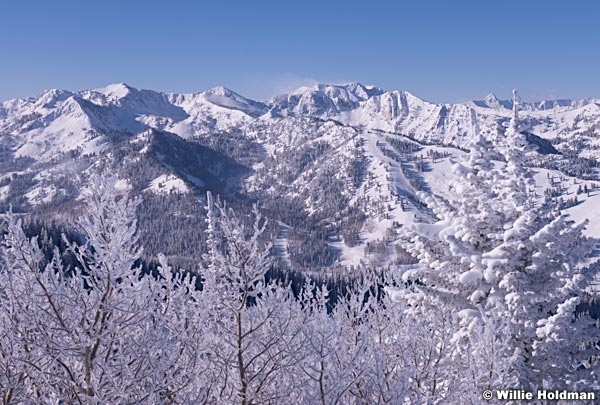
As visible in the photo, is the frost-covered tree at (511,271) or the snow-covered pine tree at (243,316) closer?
the snow-covered pine tree at (243,316)

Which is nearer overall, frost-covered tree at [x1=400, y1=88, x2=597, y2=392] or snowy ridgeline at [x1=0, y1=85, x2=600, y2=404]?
snowy ridgeline at [x1=0, y1=85, x2=600, y2=404]

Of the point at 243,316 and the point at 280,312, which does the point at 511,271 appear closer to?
the point at 280,312

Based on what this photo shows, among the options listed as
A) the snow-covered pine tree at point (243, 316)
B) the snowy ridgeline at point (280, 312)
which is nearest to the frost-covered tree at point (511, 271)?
the snowy ridgeline at point (280, 312)

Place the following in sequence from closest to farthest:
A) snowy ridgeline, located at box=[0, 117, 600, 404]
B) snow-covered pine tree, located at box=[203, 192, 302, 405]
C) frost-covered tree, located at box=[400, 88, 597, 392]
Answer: snowy ridgeline, located at box=[0, 117, 600, 404], snow-covered pine tree, located at box=[203, 192, 302, 405], frost-covered tree, located at box=[400, 88, 597, 392]

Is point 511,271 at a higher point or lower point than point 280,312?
higher

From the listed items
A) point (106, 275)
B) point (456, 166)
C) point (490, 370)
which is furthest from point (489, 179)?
point (106, 275)

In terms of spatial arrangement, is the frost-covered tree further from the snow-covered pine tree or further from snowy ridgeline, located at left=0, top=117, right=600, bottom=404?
the snow-covered pine tree

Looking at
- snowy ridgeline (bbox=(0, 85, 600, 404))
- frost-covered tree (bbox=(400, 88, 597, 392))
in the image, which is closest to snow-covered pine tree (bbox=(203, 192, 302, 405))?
snowy ridgeline (bbox=(0, 85, 600, 404))

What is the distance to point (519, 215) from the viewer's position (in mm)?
18062

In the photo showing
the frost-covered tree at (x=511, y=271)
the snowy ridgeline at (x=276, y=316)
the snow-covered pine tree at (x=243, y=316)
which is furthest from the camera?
the frost-covered tree at (x=511, y=271)

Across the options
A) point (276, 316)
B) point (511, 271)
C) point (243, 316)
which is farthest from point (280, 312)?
point (511, 271)

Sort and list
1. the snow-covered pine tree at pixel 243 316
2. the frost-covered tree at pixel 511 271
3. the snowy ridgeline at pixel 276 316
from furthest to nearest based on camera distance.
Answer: the frost-covered tree at pixel 511 271
the snow-covered pine tree at pixel 243 316
the snowy ridgeline at pixel 276 316

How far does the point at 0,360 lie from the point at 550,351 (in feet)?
51.6

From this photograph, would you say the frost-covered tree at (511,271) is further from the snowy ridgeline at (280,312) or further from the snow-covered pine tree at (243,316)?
the snow-covered pine tree at (243,316)
